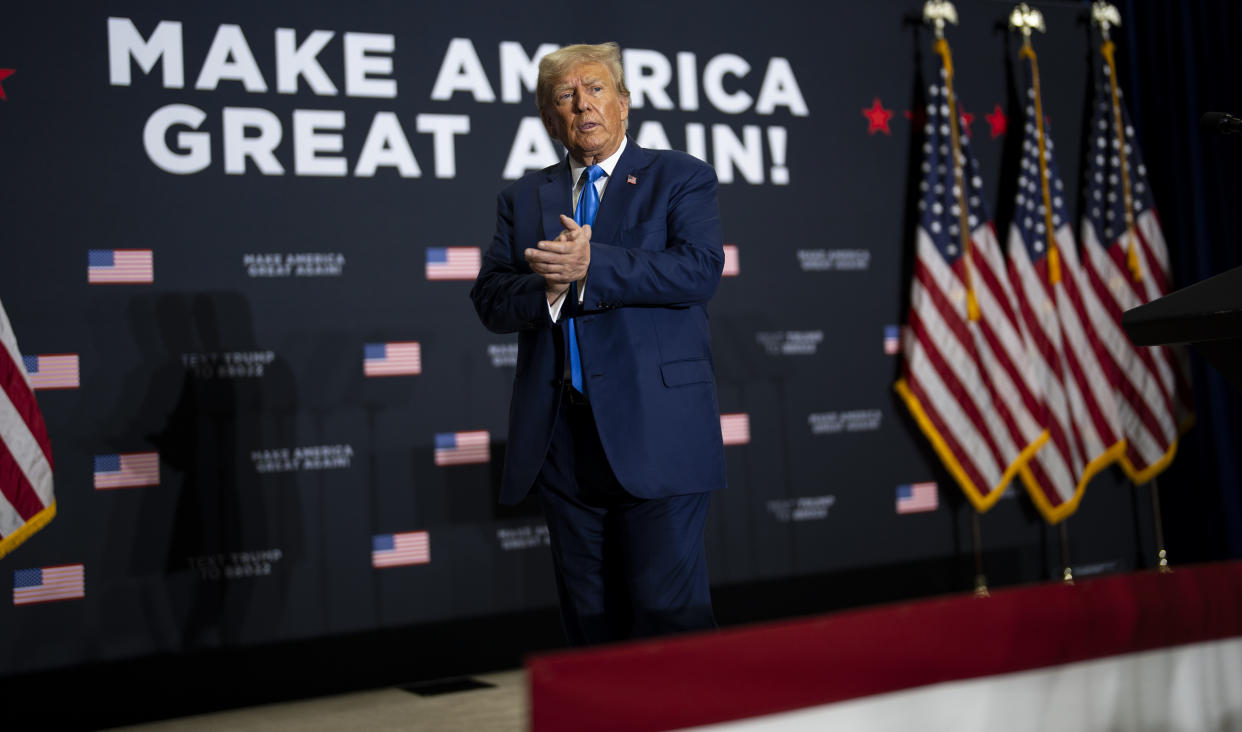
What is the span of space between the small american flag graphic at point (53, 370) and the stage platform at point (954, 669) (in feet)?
9.40

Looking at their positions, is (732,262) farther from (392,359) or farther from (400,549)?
(400,549)

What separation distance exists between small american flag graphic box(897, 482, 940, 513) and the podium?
2.70 m

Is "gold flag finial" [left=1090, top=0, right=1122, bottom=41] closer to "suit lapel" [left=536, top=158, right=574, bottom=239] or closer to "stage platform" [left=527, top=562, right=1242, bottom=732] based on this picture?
"suit lapel" [left=536, top=158, right=574, bottom=239]

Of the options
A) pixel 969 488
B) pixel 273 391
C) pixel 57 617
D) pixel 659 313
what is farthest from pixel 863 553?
pixel 57 617

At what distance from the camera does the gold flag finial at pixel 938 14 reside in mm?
4551

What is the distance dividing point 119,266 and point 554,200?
1928 mm

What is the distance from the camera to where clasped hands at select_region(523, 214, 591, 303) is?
6.15 feet

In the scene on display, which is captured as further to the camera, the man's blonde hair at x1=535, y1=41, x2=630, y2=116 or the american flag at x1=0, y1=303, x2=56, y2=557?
the american flag at x1=0, y1=303, x2=56, y2=557

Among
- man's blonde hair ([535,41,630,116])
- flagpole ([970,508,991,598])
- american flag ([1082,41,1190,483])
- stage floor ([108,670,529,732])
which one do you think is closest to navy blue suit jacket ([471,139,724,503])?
man's blonde hair ([535,41,630,116])

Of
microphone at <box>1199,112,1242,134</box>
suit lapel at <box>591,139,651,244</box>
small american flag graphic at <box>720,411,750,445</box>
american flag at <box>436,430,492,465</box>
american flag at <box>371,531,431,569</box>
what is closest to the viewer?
microphone at <box>1199,112,1242,134</box>

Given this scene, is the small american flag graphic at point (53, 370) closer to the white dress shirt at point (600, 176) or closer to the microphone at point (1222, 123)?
the white dress shirt at point (600, 176)

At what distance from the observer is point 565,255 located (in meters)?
1.87

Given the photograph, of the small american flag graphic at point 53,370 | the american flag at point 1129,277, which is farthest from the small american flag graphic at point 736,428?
the small american flag graphic at point 53,370

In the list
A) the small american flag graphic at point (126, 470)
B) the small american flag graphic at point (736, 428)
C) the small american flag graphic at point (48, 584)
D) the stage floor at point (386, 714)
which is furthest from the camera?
the small american flag graphic at point (736, 428)
